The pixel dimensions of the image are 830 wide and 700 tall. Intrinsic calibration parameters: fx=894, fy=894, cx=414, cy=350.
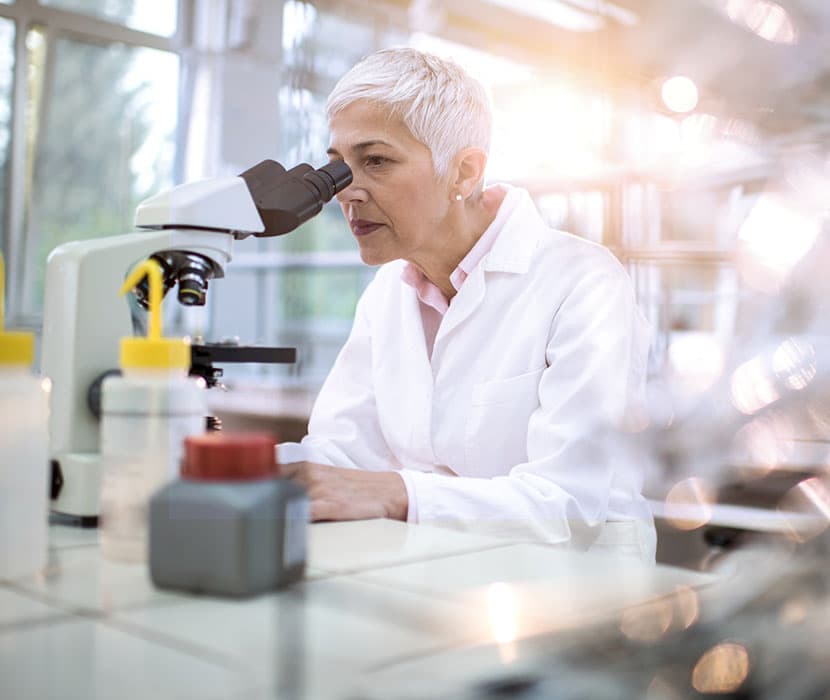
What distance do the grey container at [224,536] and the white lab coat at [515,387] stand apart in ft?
2.05

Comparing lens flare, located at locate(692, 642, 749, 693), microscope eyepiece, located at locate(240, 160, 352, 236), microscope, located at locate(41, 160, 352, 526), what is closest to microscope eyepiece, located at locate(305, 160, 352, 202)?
microscope eyepiece, located at locate(240, 160, 352, 236)

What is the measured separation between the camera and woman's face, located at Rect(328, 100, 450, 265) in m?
1.80

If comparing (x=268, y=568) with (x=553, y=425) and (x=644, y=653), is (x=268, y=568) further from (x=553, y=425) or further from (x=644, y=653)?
(x=553, y=425)

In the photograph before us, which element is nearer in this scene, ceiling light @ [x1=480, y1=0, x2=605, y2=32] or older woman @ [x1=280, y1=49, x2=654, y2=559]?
ceiling light @ [x1=480, y1=0, x2=605, y2=32]

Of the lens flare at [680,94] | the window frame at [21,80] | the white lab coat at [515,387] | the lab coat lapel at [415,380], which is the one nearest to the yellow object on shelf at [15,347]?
the lens flare at [680,94]

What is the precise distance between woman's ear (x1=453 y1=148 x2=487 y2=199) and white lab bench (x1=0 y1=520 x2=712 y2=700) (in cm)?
116

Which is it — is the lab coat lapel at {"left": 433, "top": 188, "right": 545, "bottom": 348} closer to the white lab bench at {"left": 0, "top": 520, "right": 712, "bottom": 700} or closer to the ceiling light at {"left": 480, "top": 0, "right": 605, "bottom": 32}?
the ceiling light at {"left": 480, "top": 0, "right": 605, "bottom": 32}

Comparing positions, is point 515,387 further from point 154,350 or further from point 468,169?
Answer: point 154,350

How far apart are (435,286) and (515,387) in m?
0.37

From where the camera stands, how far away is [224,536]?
0.66 meters

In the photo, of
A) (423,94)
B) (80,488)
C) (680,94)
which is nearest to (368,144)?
(423,94)

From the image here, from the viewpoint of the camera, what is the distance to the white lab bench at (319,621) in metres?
0.51

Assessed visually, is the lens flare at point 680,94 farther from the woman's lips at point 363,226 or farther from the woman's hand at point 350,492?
the woman's lips at point 363,226

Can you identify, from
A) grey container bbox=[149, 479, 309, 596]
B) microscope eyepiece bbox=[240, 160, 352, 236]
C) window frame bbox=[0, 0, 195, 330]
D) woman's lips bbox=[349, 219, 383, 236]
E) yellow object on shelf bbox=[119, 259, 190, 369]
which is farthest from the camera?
window frame bbox=[0, 0, 195, 330]
